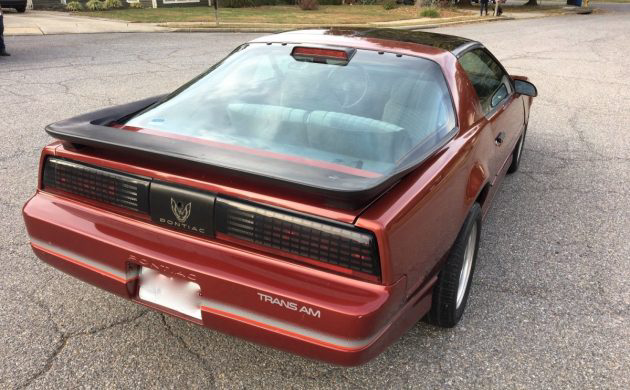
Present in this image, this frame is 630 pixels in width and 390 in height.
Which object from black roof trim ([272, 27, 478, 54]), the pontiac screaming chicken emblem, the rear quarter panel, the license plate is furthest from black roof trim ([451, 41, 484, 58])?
the license plate

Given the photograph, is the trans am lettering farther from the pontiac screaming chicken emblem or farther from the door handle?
the door handle

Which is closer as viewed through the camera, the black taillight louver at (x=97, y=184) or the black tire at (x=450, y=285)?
the black taillight louver at (x=97, y=184)

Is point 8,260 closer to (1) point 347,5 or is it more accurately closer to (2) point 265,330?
(2) point 265,330

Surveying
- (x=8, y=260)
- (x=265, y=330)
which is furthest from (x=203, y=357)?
(x=8, y=260)

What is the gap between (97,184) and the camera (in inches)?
89.5

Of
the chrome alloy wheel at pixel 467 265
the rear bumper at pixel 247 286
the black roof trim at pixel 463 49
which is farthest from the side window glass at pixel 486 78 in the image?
the rear bumper at pixel 247 286

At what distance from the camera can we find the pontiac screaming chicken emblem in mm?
2072

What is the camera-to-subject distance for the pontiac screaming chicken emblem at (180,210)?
2.07 metres

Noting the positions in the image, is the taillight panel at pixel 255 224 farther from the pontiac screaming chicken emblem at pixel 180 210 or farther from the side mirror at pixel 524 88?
the side mirror at pixel 524 88

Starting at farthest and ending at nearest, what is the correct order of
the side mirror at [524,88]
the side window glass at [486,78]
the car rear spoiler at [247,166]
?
the side mirror at [524,88] → the side window glass at [486,78] → the car rear spoiler at [247,166]

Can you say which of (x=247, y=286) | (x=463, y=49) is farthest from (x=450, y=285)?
(x=463, y=49)

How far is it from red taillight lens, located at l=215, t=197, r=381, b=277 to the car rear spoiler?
94mm

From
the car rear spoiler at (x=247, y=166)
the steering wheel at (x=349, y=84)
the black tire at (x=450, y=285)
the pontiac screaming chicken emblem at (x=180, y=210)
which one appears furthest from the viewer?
the steering wheel at (x=349, y=84)

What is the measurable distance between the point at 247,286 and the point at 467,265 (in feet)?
4.48
